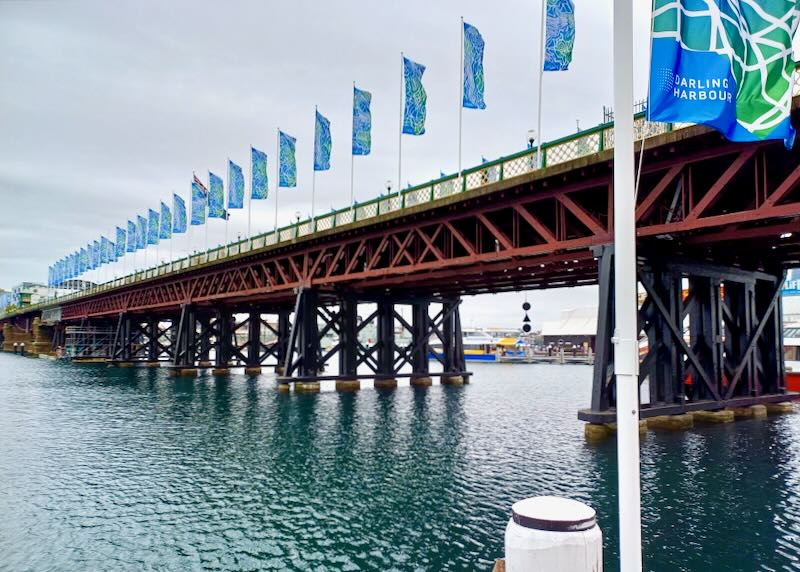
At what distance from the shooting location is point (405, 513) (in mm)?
13250

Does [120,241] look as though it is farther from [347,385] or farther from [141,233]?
[347,385]

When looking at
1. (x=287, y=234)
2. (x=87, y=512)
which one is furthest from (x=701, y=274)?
(x=287, y=234)

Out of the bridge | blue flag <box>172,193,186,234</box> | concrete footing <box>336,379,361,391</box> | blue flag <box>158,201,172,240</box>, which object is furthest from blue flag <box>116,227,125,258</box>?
concrete footing <box>336,379,361,391</box>

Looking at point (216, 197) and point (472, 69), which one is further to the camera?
point (216, 197)

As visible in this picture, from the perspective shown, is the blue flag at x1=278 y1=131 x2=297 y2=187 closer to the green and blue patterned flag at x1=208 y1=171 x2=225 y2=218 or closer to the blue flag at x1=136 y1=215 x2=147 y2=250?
the green and blue patterned flag at x1=208 y1=171 x2=225 y2=218

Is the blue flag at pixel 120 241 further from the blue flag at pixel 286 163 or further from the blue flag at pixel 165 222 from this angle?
the blue flag at pixel 286 163

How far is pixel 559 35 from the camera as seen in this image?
24.2 m

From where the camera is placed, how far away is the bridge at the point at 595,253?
19.5m

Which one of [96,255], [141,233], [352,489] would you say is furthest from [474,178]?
[96,255]

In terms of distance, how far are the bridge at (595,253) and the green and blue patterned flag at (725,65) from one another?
141cm

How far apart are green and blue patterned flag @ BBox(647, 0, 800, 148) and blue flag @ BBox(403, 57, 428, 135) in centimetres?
2418

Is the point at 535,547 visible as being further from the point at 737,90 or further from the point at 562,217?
the point at 562,217

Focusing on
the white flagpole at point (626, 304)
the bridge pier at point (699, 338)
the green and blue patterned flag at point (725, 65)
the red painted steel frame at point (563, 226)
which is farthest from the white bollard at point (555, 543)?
the bridge pier at point (699, 338)

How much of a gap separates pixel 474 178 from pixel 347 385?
22003 mm
